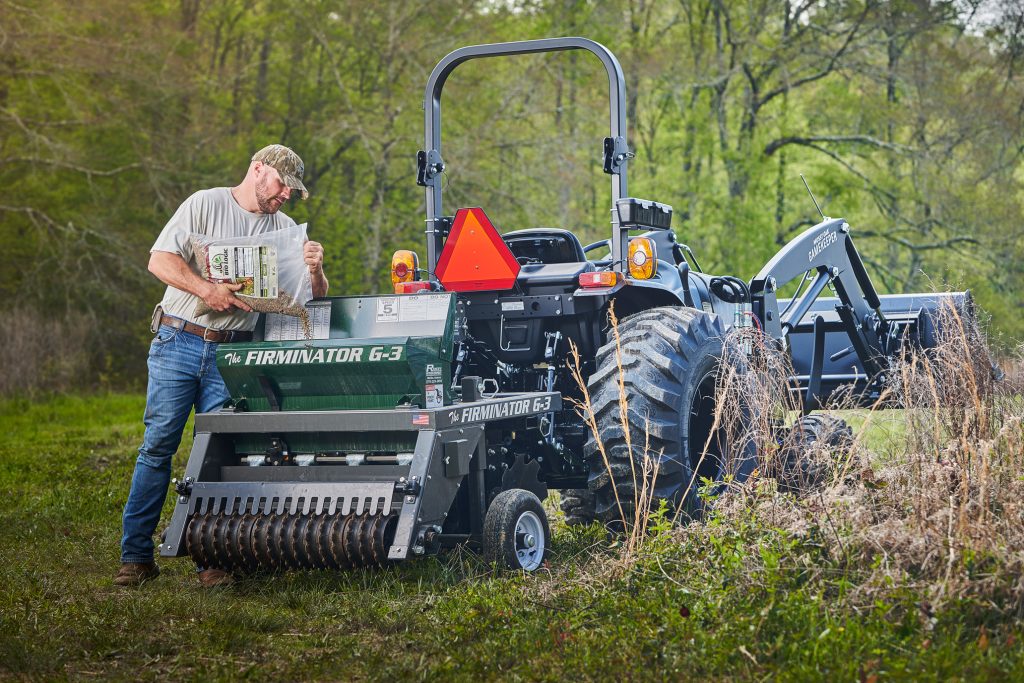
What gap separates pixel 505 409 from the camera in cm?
571

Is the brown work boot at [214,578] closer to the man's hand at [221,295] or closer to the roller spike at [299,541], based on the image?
the roller spike at [299,541]

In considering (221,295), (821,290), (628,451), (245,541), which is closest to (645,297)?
(628,451)

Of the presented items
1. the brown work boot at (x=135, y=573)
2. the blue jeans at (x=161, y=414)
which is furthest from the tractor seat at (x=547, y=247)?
the brown work boot at (x=135, y=573)

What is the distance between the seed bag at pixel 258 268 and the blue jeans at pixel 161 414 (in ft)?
0.70

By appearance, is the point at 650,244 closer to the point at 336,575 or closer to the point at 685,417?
the point at 685,417

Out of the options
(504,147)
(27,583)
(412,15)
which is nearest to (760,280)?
(27,583)

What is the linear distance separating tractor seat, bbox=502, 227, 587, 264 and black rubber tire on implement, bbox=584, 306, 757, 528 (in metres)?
0.64

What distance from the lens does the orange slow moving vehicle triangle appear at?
20.8 ft

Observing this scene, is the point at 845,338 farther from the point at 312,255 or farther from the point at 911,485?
the point at 312,255

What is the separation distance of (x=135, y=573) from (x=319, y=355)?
1377 millimetres

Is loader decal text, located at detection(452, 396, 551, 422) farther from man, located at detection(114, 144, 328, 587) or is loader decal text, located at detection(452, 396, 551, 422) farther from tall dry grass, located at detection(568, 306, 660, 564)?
man, located at detection(114, 144, 328, 587)

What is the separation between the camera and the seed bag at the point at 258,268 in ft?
18.6

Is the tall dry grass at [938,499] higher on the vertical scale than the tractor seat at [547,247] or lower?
lower

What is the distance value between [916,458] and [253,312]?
121 inches
